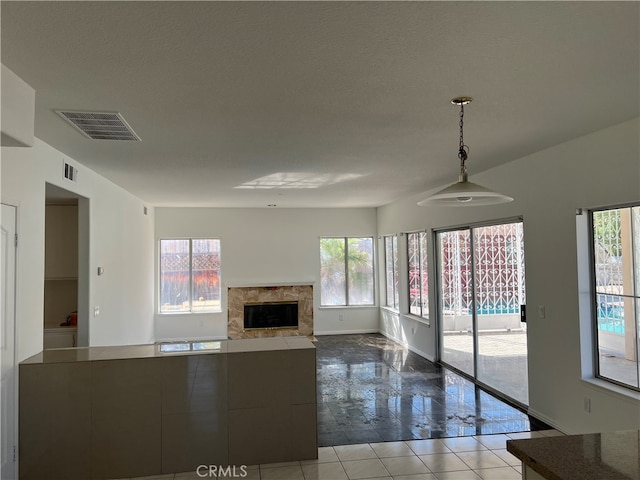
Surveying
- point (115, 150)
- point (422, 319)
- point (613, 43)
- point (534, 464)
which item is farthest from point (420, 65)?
point (422, 319)

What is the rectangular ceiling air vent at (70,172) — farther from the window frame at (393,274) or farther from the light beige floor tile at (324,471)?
the window frame at (393,274)

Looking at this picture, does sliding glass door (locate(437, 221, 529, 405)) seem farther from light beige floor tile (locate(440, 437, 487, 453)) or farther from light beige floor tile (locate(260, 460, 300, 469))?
light beige floor tile (locate(260, 460, 300, 469))

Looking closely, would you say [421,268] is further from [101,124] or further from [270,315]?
[101,124]

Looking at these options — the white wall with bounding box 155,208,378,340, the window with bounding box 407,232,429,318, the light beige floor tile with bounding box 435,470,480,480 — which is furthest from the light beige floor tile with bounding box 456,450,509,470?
the white wall with bounding box 155,208,378,340

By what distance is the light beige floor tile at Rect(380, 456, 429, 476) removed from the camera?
322cm

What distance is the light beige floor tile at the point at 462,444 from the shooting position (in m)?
3.59

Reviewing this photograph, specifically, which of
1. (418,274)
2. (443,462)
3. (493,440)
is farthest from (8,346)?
(418,274)

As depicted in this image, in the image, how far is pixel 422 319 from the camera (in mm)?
7070

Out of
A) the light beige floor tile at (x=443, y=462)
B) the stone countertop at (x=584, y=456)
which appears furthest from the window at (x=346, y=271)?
the stone countertop at (x=584, y=456)

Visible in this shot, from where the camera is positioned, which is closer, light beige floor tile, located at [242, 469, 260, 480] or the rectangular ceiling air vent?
light beige floor tile, located at [242, 469, 260, 480]

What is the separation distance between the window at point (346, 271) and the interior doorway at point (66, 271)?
501 cm

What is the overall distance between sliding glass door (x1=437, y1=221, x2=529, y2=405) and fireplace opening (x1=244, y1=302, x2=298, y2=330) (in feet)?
11.0

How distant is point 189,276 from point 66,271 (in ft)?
12.4

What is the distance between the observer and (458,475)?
3.15m
